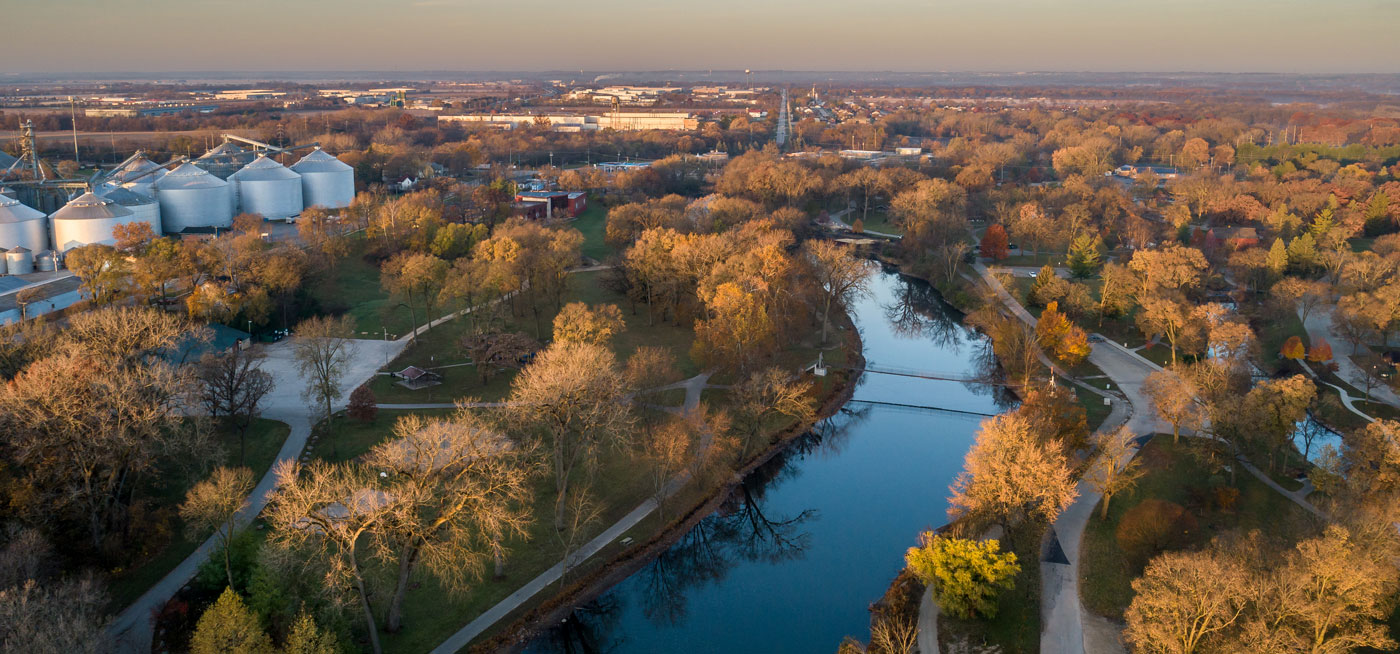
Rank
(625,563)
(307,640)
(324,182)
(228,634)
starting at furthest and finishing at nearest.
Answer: (324,182)
(625,563)
(307,640)
(228,634)

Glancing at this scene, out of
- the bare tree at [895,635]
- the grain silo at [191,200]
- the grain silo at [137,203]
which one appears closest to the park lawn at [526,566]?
the bare tree at [895,635]

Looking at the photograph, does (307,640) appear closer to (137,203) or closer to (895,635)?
(895,635)

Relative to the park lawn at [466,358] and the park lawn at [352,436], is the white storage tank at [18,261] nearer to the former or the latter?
the park lawn at [466,358]

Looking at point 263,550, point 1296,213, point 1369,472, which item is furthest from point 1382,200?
point 263,550

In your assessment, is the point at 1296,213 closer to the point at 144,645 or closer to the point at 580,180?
the point at 580,180

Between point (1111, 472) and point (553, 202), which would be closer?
point (1111, 472)

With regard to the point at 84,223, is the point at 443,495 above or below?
below

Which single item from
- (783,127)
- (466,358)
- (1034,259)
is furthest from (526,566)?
(783,127)
